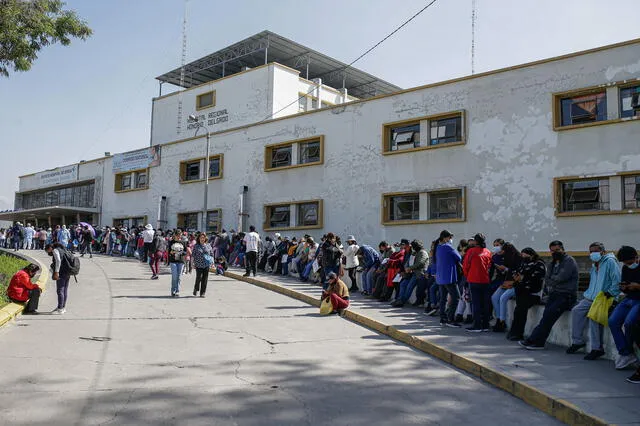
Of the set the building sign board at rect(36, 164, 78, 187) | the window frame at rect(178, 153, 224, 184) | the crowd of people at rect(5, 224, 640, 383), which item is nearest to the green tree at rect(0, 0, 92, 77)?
the crowd of people at rect(5, 224, 640, 383)

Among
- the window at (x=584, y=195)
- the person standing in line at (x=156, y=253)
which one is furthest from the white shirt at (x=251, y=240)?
the window at (x=584, y=195)

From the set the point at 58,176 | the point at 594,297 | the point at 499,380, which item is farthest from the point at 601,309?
the point at 58,176

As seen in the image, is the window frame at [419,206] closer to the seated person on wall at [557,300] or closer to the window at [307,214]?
the window at [307,214]

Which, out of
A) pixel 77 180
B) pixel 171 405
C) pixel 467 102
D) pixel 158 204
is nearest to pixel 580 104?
pixel 467 102

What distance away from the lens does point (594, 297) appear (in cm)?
778

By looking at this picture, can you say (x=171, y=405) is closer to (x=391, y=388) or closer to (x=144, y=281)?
(x=391, y=388)

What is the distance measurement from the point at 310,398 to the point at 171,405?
4.60 feet

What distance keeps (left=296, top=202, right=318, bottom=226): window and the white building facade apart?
7cm

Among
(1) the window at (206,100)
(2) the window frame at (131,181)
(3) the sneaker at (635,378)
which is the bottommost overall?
(3) the sneaker at (635,378)

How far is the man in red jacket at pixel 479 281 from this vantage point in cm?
989

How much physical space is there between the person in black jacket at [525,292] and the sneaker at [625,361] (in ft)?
6.48

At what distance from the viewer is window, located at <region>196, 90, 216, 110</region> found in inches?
1372

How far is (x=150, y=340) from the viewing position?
863 cm

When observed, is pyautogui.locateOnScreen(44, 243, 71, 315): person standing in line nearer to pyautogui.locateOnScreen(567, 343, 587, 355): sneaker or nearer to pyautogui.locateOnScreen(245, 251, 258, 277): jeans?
pyautogui.locateOnScreen(245, 251, 258, 277): jeans
